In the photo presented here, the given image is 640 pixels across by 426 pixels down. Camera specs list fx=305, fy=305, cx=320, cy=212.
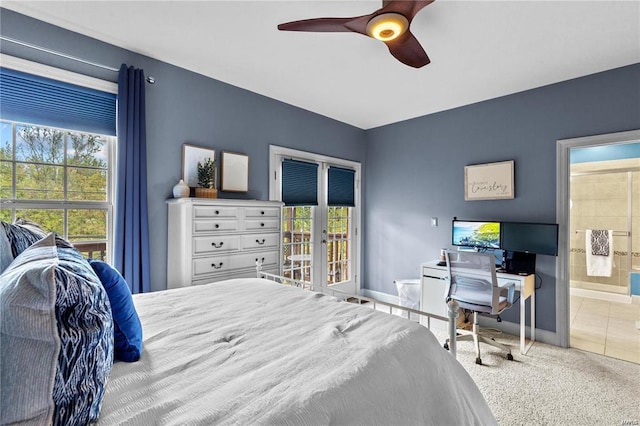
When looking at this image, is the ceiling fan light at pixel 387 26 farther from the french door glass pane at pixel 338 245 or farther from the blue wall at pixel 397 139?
the french door glass pane at pixel 338 245

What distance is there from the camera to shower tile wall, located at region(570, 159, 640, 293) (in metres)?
4.73

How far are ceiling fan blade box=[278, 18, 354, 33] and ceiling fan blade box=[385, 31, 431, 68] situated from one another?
364 mm

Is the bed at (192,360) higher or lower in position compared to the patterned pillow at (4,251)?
lower

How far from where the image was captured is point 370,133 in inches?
194

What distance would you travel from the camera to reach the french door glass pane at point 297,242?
4.06 m

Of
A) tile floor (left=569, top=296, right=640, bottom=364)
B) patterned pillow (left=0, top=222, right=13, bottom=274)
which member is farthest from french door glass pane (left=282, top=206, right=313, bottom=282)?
tile floor (left=569, top=296, right=640, bottom=364)

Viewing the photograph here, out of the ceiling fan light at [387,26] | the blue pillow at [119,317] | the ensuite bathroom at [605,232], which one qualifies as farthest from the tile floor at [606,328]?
the blue pillow at [119,317]

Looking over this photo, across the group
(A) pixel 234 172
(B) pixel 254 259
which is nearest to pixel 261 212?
(B) pixel 254 259

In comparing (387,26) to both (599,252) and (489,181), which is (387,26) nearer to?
(489,181)

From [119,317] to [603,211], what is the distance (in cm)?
665

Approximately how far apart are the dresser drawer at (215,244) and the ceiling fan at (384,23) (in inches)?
69.5

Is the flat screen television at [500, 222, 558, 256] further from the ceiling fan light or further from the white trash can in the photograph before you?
the ceiling fan light

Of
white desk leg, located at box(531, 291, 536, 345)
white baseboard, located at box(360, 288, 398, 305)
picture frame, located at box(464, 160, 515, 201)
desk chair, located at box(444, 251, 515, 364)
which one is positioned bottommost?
white baseboard, located at box(360, 288, 398, 305)

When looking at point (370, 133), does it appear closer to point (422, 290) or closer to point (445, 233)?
point (445, 233)
